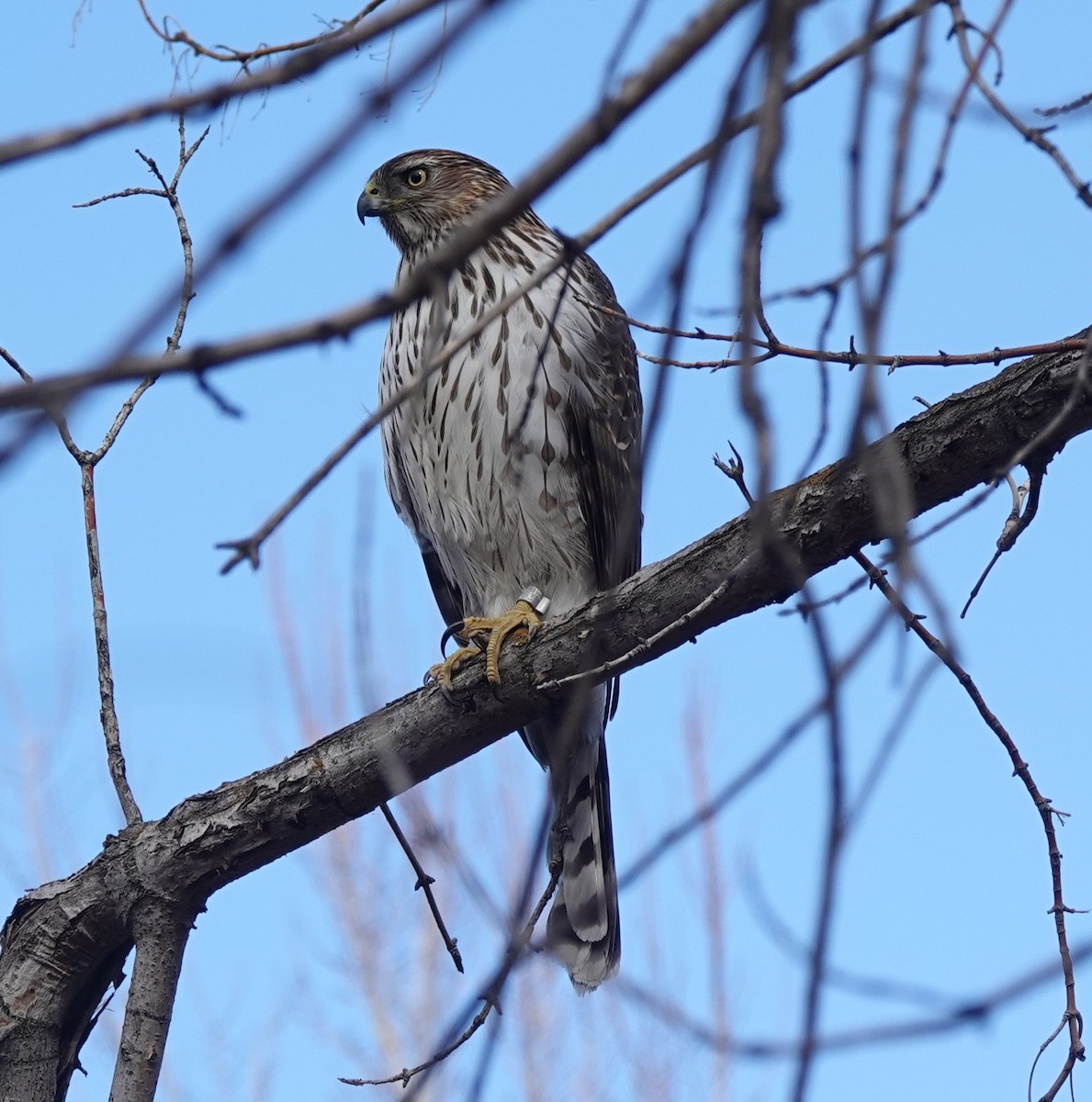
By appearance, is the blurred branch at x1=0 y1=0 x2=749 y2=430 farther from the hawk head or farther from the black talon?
the hawk head

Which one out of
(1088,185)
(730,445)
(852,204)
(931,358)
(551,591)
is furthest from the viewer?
(551,591)

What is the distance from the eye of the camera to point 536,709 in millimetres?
3014

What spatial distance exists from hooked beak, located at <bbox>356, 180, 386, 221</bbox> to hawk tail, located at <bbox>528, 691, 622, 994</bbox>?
1.80 meters

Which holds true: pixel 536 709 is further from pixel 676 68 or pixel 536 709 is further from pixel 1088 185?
pixel 676 68

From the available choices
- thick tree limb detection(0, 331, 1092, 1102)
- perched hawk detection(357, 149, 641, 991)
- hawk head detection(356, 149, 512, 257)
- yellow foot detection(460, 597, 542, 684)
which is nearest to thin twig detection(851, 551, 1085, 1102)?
thick tree limb detection(0, 331, 1092, 1102)

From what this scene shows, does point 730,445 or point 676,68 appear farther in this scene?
point 730,445

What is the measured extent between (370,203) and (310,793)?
247 cm

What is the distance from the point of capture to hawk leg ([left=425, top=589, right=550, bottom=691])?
3.04 meters

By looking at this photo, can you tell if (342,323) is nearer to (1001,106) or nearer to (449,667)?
(1001,106)

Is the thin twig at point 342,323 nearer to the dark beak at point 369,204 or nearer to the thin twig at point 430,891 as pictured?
the thin twig at point 430,891

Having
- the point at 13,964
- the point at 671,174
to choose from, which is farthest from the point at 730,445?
the point at 13,964

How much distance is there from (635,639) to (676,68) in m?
1.86

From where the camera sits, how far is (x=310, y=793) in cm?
287

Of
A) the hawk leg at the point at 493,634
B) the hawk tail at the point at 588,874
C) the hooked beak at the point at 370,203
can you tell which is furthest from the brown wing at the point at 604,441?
the hooked beak at the point at 370,203
